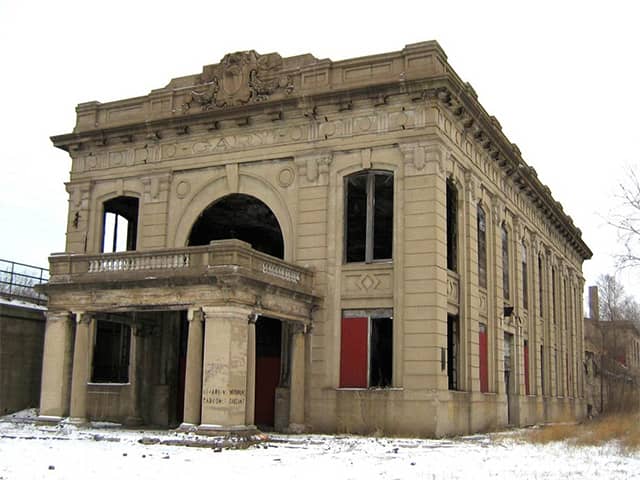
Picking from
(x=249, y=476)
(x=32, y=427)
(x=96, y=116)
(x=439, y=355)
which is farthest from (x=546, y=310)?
(x=249, y=476)

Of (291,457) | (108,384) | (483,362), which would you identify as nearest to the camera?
(291,457)

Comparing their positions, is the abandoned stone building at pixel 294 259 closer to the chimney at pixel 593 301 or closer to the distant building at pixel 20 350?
the distant building at pixel 20 350

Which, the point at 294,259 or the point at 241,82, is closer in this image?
the point at 294,259

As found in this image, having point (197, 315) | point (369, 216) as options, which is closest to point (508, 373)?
point (369, 216)

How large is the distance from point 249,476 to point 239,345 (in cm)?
843

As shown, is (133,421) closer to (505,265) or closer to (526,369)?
(505,265)

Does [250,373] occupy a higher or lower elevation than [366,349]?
lower

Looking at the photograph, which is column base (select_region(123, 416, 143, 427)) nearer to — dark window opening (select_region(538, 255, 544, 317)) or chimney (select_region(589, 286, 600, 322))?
dark window opening (select_region(538, 255, 544, 317))

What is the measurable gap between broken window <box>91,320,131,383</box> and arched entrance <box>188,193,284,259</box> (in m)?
4.84

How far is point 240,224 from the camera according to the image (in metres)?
37.1

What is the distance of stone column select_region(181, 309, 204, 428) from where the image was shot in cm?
2397

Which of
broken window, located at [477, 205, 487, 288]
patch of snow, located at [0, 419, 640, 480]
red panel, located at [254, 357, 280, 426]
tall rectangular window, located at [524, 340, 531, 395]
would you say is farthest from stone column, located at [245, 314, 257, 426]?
tall rectangular window, located at [524, 340, 531, 395]

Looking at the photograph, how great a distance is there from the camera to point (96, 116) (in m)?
34.1

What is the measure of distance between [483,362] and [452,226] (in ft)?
18.6
